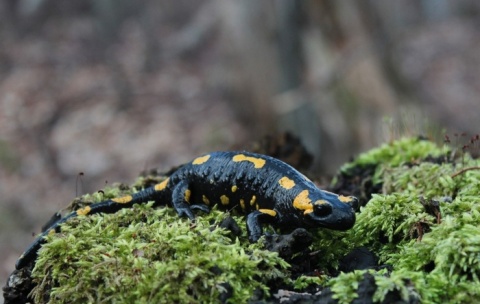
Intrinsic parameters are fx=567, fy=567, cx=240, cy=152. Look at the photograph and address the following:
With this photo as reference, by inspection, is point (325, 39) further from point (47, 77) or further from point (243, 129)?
point (47, 77)

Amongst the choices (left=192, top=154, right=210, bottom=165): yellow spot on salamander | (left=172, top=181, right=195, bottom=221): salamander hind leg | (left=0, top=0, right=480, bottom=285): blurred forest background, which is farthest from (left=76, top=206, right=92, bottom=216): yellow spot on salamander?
(left=0, top=0, right=480, bottom=285): blurred forest background

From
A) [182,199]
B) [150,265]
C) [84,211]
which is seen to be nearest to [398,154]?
[182,199]

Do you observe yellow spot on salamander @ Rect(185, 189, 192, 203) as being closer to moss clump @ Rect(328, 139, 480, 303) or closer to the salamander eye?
the salamander eye

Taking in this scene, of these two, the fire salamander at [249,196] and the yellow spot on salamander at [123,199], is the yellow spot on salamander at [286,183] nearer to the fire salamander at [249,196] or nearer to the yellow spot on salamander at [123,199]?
the fire salamander at [249,196]

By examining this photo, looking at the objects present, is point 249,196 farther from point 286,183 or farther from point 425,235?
point 425,235

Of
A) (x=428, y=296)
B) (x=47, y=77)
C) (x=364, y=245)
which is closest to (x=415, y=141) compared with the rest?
(x=364, y=245)

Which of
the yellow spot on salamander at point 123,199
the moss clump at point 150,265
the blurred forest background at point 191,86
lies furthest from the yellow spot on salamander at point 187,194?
the blurred forest background at point 191,86

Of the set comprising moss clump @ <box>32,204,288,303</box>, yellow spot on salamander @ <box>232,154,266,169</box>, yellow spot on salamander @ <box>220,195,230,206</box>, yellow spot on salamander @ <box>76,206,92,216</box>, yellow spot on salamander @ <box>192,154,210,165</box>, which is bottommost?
moss clump @ <box>32,204,288,303</box>

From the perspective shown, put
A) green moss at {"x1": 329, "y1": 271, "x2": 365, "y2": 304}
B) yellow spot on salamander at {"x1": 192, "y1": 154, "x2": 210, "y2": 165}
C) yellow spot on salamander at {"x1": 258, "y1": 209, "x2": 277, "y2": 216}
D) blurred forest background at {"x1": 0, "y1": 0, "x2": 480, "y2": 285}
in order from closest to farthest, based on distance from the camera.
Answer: green moss at {"x1": 329, "y1": 271, "x2": 365, "y2": 304}
yellow spot on salamander at {"x1": 258, "y1": 209, "x2": 277, "y2": 216}
yellow spot on salamander at {"x1": 192, "y1": 154, "x2": 210, "y2": 165}
blurred forest background at {"x1": 0, "y1": 0, "x2": 480, "y2": 285}
